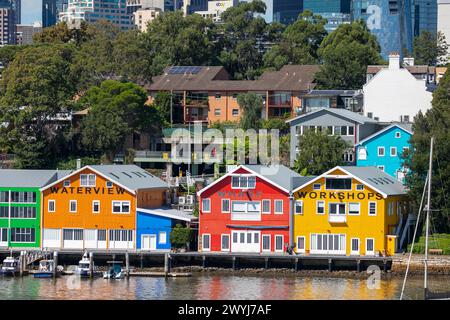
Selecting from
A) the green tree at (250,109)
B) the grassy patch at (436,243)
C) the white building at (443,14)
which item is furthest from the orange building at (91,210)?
the white building at (443,14)

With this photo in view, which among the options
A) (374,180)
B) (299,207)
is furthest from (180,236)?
(374,180)

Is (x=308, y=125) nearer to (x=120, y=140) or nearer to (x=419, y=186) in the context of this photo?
(x=120, y=140)

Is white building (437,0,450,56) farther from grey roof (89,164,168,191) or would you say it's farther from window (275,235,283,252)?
window (275,235,283,252)

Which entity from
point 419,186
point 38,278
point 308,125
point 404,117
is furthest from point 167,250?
point 404,117

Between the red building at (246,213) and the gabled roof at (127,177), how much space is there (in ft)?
11.3

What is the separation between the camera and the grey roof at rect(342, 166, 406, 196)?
49.0 metres

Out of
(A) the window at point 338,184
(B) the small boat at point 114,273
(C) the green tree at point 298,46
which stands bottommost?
(B) the small boat at point 114,273

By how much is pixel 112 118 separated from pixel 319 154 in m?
15.2

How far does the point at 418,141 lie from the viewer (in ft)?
171

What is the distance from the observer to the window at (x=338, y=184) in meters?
48.9

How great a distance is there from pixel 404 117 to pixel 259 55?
2984cm

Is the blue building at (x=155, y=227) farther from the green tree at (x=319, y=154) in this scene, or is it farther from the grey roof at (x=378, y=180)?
the green tree at (x=319, y=154)

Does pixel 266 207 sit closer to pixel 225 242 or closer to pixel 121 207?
pixel 225 242
